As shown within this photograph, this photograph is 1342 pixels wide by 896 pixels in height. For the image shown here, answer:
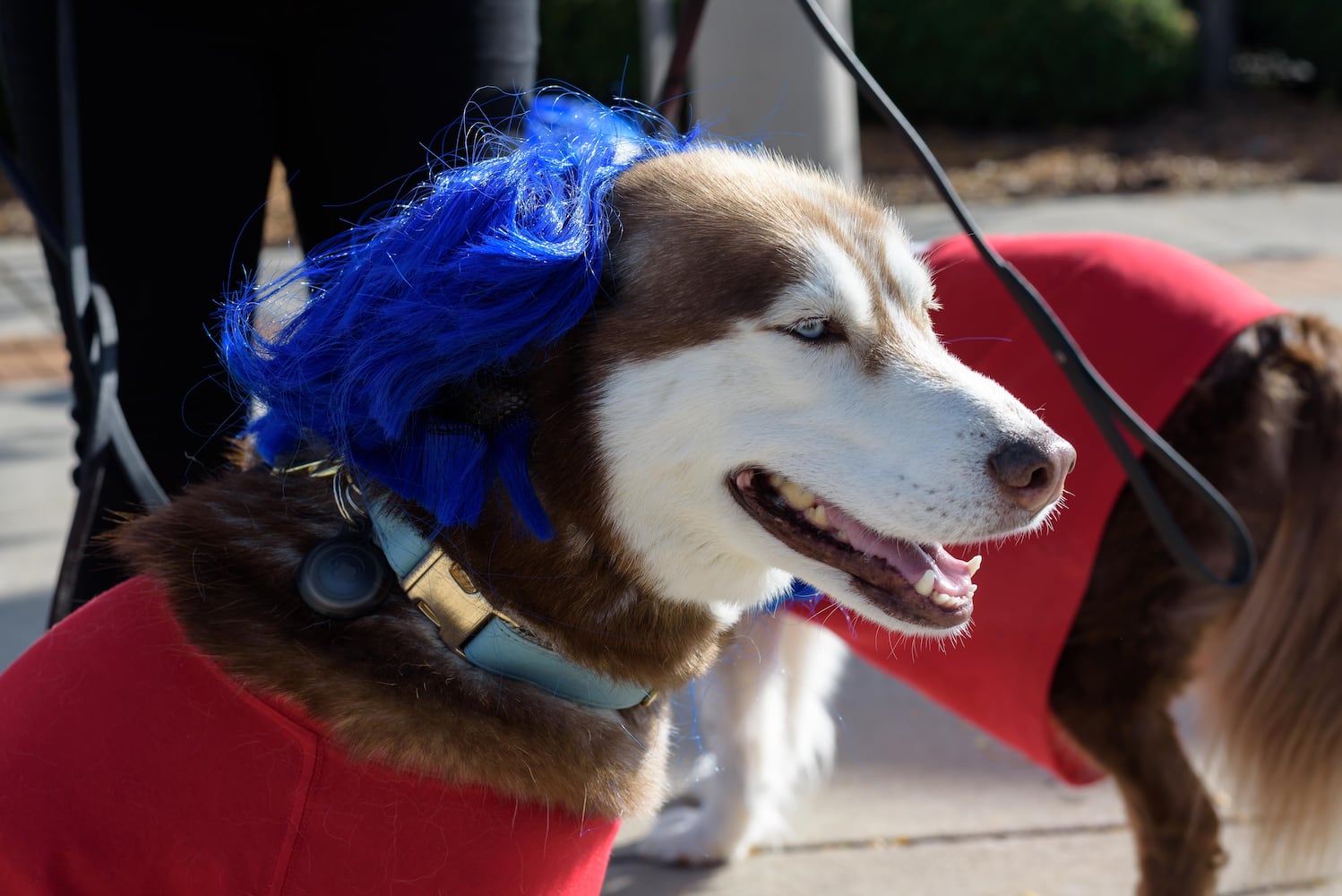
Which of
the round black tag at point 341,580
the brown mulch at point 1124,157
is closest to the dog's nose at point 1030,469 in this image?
the round black tag at point 341,580

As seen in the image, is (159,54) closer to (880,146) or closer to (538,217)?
(538,217)

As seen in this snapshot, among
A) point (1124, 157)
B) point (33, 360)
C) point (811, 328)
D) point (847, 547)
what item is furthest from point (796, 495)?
point (1124, 157)

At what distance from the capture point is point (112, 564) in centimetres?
212

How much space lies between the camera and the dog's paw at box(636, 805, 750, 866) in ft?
9.27

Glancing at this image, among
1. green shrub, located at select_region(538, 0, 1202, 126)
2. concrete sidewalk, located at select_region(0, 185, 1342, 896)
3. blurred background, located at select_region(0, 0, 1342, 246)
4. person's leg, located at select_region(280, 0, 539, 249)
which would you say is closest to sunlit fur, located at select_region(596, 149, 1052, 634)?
person's leg, located at select_region(280, 0, 539, 249)

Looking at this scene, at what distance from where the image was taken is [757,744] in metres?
2.93

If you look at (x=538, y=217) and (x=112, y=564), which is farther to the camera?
(x=112, y=564)

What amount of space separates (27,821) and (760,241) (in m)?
1.11

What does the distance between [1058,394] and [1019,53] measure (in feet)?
31.8

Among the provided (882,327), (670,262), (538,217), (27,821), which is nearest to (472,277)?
→ (538,217)

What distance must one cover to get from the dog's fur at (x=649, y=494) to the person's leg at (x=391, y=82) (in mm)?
564

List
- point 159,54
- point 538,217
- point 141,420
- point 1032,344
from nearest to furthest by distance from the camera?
point 538,217 < point 159,54 < point 141,420 < point 1032,344

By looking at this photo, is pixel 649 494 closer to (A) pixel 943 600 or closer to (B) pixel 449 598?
(B) pixel 449 598

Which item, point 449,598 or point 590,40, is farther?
point 590,40
